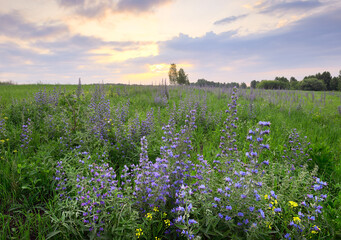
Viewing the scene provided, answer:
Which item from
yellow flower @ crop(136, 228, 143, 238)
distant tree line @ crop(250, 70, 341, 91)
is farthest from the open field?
distant tree line @ crop(250, 70, 341, 91)

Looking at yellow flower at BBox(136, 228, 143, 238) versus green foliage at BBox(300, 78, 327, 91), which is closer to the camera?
yellow flower at BBox(136, 228, 143, 238)

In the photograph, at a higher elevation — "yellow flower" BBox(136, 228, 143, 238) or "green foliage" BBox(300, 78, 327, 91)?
"green foliage" BBox(300, 78, 327, 91)

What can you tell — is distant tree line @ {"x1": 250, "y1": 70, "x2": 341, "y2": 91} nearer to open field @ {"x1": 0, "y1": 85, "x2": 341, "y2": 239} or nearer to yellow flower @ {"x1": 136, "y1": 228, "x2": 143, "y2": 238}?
open field @ {"x1": 0, "y1": 85, "x2": 341, "y2": 239}

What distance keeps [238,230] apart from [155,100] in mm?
8930

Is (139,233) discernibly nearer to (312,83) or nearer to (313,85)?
(313,85)

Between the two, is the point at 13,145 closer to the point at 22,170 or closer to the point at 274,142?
the point at 22,170

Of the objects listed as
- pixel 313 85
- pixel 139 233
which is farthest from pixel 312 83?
pixel 139 233

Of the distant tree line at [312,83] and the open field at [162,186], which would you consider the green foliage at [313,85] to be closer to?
the distant tree line at [312,83]

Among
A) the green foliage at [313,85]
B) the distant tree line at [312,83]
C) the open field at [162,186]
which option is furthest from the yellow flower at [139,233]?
the green foliage at [313,85]

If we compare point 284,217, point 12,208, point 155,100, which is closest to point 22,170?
point 12,208

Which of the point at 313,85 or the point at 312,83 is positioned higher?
the point at 312,83

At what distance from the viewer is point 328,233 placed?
2.69 meters

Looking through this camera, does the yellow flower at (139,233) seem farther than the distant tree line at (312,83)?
No

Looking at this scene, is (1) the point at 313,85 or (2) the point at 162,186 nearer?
(2) the point at 162,186
